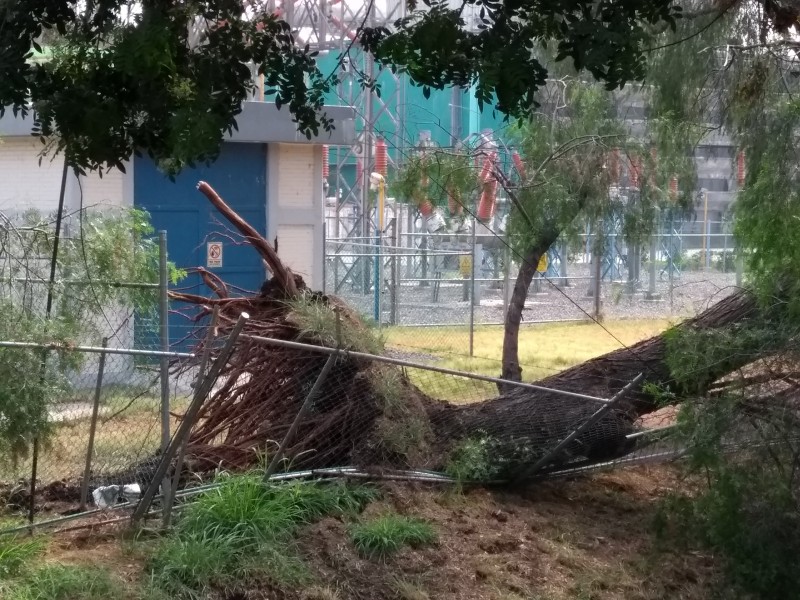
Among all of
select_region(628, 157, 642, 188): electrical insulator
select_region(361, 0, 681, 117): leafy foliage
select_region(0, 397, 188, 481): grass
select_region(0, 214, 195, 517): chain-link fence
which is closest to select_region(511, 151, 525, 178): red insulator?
select_region(628, 157, 642, 188): electrical insulator

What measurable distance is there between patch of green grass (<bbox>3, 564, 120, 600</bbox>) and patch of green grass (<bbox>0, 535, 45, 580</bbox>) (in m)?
0.11

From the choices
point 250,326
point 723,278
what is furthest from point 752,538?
point 723,278

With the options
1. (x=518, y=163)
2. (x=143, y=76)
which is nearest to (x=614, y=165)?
(x=518, y=163)

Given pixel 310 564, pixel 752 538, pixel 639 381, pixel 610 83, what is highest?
pixel 610 83

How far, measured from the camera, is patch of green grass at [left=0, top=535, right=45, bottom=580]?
5.93 metres

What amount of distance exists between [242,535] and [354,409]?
1424mm

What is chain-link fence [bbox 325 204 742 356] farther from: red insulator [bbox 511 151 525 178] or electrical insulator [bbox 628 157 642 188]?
electrical insulator [bbox 628 157 642 188]

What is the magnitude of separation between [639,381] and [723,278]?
12.4m

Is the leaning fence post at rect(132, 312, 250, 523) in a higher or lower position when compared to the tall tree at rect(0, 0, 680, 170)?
lower

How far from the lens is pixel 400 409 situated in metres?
7.65

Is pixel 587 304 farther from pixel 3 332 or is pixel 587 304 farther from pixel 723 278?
pixel 3 332

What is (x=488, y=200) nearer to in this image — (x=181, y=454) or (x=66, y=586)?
(x=181, y=454)

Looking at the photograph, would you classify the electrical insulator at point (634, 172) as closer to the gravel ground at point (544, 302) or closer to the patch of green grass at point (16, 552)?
the patch of green grass at point (16, 552)

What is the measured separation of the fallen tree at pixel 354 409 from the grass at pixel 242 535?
0.44 m
